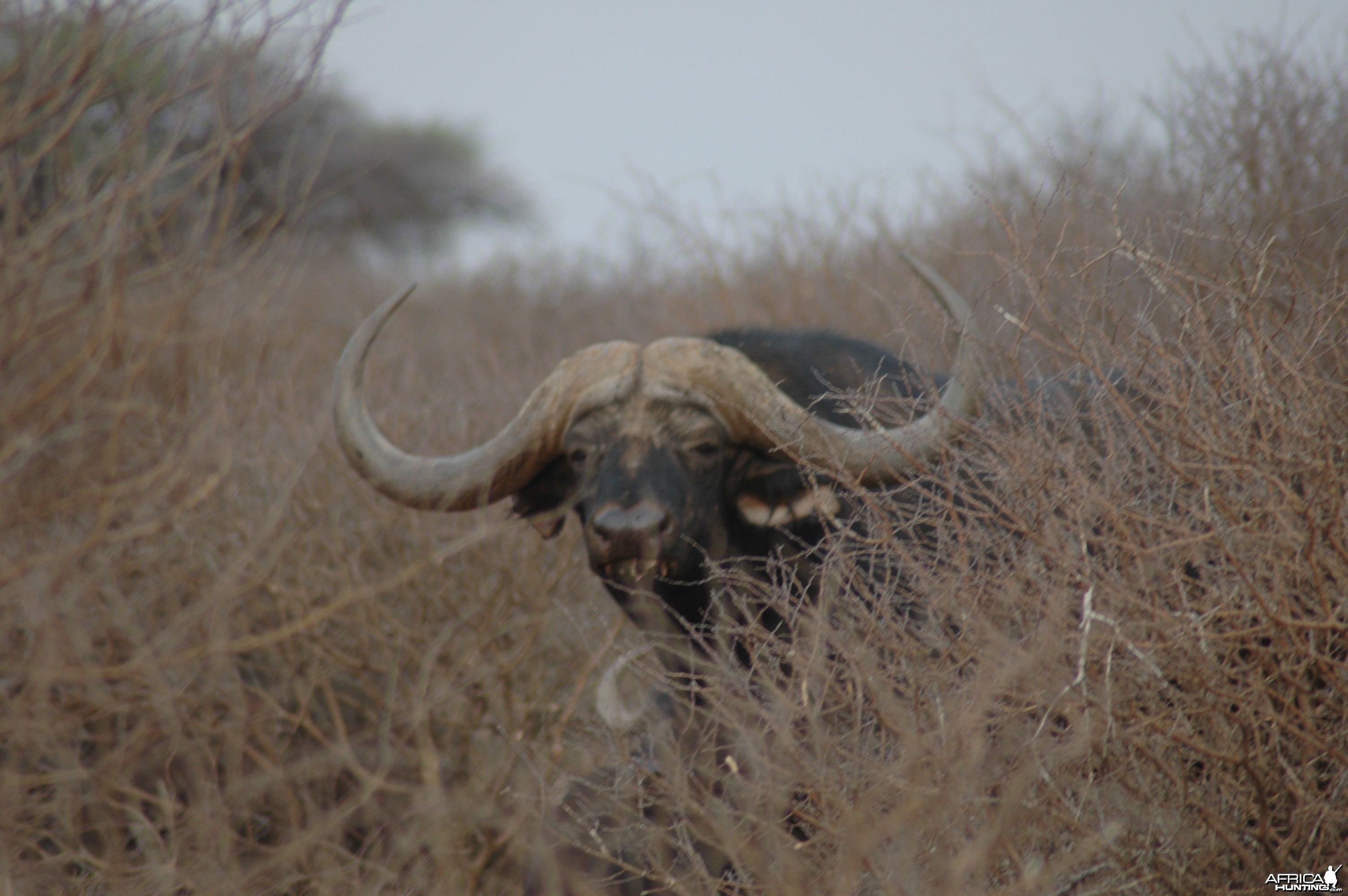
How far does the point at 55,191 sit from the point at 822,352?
8.13ft

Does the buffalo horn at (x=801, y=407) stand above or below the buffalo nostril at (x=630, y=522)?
above

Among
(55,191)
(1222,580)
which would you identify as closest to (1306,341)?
(1222,580)

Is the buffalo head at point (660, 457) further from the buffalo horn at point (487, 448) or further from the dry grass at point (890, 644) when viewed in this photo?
the dry grass at point (890, 644)

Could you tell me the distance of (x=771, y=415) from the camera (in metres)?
3.64

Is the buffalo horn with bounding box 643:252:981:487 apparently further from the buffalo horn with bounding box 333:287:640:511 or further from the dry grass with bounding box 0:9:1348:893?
the dry grass with bounding box 0:9:1348:893

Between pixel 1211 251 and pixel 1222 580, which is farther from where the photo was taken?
pixel 1211 251

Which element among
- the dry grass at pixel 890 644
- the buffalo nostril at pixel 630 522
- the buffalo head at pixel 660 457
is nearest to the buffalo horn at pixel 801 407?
the buffalo head at pixel 660 457

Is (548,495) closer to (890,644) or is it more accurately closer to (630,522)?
(630,522)

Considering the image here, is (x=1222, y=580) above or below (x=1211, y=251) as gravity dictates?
below

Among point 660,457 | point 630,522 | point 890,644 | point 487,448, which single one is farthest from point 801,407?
point 890,644

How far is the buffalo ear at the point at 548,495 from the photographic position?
4.02 meters

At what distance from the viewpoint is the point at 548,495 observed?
13.4 feet

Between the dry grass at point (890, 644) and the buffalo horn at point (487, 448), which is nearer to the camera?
the dry grass at point (890, 644)

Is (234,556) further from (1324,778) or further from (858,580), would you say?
(1324,778)
